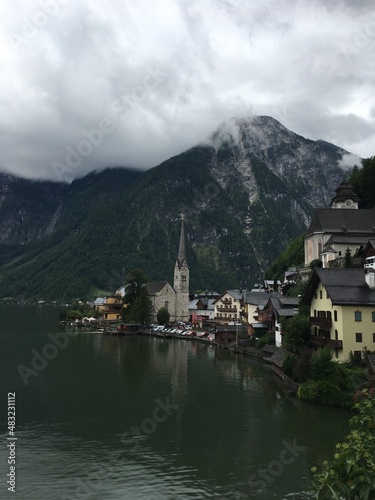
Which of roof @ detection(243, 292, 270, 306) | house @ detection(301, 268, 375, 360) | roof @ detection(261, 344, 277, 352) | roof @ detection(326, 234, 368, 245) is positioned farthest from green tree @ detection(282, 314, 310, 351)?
roof @ detection(243, 292, 270, 306)

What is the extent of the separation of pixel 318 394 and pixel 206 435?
460 inches

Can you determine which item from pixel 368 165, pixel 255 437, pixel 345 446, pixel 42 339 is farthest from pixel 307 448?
pixel 368 165

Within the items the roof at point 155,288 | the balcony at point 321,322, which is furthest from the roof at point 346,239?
the roof at point 155,288

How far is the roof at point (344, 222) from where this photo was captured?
7562 cm

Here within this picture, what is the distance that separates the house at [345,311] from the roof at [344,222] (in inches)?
1373

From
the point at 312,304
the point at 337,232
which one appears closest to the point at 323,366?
the point at 312,304

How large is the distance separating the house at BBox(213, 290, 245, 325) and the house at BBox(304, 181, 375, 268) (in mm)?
22724

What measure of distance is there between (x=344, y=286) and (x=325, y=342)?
531 centimetres

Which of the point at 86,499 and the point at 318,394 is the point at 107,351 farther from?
the point at 86,499

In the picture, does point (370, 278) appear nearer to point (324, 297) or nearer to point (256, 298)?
point (324, 297)

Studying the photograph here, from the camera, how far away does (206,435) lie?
28688 mm

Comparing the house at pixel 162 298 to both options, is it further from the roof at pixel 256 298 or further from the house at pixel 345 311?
the house at pixel 345 311

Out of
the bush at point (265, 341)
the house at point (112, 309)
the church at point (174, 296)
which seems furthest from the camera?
the house at point (112, 309)

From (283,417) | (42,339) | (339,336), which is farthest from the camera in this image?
(42,339)
